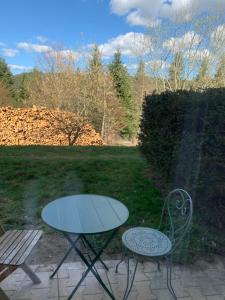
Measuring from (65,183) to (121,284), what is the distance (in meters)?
2.40

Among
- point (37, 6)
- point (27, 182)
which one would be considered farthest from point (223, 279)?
point (37, 6)

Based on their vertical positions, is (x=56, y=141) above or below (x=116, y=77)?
below

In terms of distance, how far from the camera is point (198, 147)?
3.01 m

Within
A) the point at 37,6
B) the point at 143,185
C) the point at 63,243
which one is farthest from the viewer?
the point at 37,6

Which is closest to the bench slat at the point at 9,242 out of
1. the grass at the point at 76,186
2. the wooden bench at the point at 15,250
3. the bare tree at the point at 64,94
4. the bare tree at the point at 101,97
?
the wooden bench at the point at 15,250

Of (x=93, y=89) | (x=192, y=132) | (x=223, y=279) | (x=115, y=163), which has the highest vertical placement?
(x=93, y=89)

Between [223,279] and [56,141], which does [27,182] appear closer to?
[223,279]

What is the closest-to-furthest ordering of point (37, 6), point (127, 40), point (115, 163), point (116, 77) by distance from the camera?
point (115, 163) < point (37, 6) < point (127, 40) < point (116, 77)

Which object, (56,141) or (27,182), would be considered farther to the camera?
(56,141)

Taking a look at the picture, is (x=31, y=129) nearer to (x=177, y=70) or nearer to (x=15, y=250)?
(x=177, y=70)

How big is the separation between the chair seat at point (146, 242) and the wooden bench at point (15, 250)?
0.68 m

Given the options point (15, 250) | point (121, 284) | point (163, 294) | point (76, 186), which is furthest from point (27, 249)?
point (76, 186)

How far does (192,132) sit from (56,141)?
9975 millimetres

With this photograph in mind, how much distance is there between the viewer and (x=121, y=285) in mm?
2277
